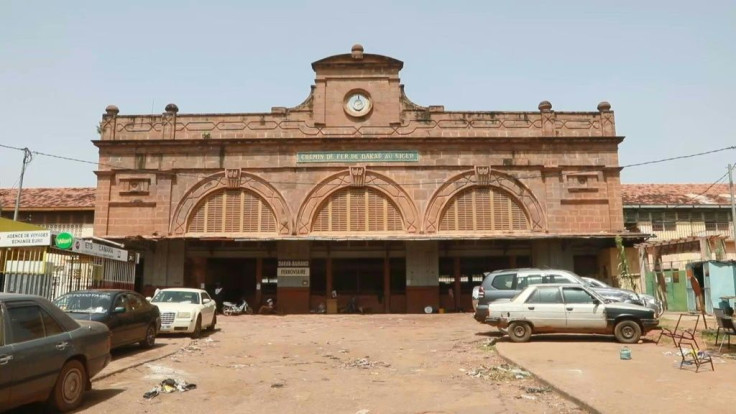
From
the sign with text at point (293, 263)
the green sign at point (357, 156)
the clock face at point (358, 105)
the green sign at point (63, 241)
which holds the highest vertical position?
the clock face at point (358, 105)

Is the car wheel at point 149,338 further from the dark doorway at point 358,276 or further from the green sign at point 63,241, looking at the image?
the dark doorway at point 358,276

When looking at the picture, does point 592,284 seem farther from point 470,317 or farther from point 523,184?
point 523,184

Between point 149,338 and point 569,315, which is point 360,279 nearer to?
point 149,338

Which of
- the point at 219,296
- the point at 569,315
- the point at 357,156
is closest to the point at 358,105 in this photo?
the point at 357,156

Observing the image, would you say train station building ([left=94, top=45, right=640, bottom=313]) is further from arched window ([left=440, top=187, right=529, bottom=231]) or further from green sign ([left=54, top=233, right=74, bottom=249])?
green sign ([left=54, top=233, right=74, bottom=249])

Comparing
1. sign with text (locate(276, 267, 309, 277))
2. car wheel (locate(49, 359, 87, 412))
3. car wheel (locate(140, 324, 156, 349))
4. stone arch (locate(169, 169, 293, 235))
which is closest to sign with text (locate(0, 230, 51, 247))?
car wheel (locate(140, 324, 156, 349))

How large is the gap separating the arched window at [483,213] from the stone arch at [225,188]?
7.46 metres

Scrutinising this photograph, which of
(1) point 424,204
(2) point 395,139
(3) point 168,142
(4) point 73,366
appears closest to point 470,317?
(1) point 424,204

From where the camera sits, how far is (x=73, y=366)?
720 cm

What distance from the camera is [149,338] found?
13.2 meters

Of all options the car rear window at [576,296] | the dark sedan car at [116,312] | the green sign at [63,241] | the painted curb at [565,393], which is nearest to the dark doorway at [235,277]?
the green sign at [63,241]

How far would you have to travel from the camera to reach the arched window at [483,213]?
25.6 metres

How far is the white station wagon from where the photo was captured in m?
13.0

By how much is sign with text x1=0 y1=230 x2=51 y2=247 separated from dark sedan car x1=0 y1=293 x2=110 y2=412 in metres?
8.49
